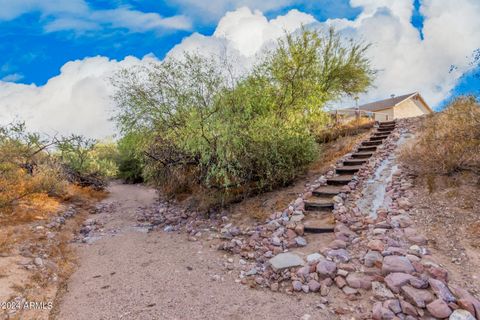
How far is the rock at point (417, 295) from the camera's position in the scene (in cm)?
271

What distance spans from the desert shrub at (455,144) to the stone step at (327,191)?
173 cm

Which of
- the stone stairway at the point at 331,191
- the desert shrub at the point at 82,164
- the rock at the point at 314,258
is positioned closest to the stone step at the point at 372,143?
the stone stairway at the point at 331,191

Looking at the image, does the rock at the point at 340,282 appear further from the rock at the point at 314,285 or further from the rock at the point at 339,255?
the rock at the point at 339,255

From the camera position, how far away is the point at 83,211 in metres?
8.91

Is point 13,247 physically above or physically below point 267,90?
below

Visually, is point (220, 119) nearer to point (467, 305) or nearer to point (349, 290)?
point (349, 290)

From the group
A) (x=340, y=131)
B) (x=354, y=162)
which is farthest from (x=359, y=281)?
(x=340, y=131)

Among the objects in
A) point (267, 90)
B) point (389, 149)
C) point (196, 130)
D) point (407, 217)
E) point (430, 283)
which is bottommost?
point (430, 283)

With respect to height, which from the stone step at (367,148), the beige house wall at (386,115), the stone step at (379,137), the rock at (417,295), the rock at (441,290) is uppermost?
the beige house wall at (386,115)

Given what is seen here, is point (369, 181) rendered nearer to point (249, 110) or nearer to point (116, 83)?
point (249, 110)

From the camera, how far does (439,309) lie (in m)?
2.58

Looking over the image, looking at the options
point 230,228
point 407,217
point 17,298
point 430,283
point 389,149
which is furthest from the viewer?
point 389,149

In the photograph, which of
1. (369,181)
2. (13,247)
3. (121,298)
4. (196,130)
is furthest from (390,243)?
(13,247)

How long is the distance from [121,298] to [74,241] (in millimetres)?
3351
